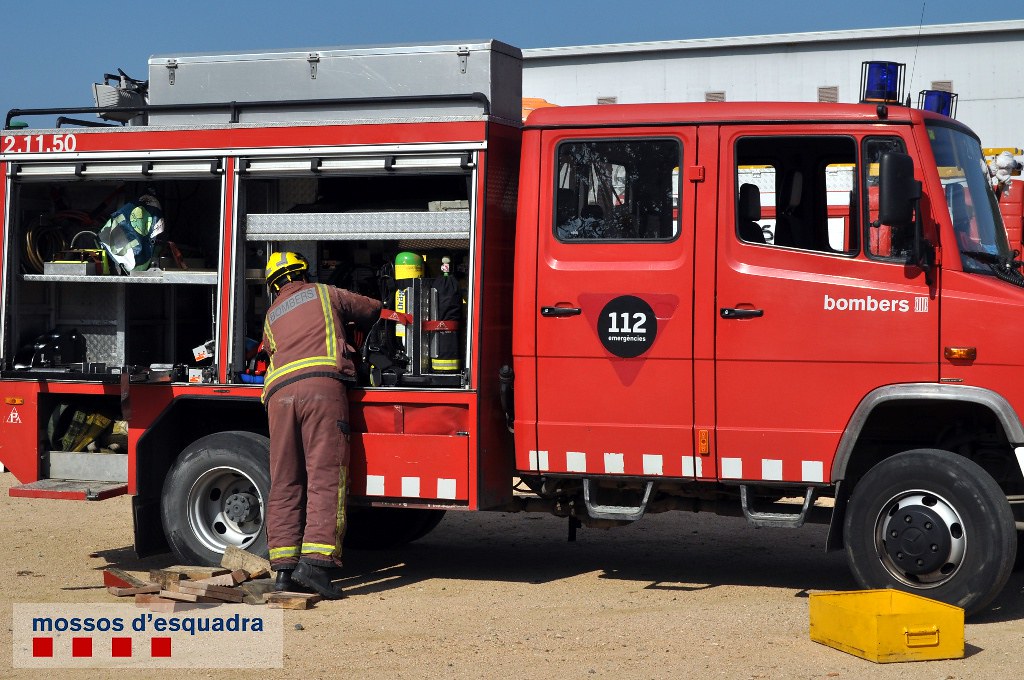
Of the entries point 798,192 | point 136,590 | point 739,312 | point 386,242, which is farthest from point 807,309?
point 136,590

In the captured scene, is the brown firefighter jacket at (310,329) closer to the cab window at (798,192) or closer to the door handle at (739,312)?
the door handle at (739,312)

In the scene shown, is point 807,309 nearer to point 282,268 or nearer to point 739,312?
point 739,312

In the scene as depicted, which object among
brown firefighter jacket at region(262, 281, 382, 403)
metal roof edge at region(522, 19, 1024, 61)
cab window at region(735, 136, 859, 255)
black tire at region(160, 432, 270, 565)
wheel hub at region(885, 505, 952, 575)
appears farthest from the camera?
metal roof edge at region(522, 19, 1024, 61)

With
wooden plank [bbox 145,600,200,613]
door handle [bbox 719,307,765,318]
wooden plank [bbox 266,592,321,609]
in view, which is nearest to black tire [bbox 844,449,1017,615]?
door handle [bbox 719,307,765,318]

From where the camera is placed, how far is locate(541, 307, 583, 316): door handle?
7344mm

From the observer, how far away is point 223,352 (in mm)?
8094

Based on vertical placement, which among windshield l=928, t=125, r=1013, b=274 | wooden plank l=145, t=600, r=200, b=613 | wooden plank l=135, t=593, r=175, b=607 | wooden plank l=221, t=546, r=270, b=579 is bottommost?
wooden plank l=145, t=600, r=200, b=613

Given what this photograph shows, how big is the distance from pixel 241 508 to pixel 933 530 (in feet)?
13.3

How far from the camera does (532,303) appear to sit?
744cm

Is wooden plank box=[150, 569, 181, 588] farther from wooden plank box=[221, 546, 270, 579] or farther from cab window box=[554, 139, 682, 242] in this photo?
cab window box=[554, 139, 682, 242]

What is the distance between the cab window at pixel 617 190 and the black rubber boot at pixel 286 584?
244 cm

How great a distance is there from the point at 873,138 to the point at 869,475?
175 centimetres

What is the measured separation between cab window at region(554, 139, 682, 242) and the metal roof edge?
46.9 feet

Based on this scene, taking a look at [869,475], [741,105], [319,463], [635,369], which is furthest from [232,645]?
[741,105]
